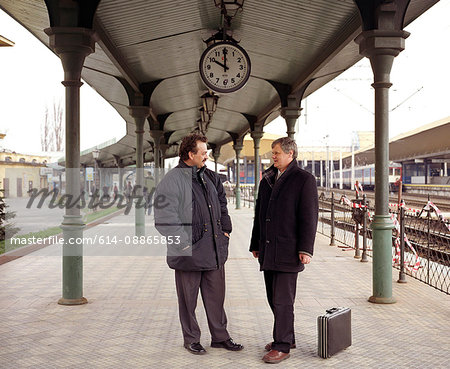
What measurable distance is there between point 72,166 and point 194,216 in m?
2.37

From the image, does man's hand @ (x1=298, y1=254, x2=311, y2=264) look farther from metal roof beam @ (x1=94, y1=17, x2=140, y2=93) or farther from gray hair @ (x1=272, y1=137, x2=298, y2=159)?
metal roof beam @ (x1=94, y1=17, x2=140, y2=93)

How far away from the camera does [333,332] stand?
419cm

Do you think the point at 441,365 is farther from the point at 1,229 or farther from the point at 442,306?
the point at 1,229

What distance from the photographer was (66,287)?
599 centimetres

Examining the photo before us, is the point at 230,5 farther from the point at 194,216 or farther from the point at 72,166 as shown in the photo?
the point at 194,216

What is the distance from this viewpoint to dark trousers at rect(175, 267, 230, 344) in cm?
432

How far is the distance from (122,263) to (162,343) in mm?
4759

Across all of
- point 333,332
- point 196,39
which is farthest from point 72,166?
point 196,39

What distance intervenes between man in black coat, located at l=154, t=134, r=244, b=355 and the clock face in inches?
132

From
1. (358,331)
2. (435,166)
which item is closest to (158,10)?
(358,331)

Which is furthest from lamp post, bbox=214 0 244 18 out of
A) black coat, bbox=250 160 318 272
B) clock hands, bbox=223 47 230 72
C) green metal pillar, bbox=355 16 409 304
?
black coat, bbox=250 160 318 272

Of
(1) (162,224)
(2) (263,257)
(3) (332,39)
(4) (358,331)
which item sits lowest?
(4) (358,331)

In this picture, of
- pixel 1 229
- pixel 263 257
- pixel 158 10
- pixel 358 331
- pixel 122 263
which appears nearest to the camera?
pixel 263 257

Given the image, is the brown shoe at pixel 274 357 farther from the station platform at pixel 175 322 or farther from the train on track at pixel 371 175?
the train on track at pixel 371 175
